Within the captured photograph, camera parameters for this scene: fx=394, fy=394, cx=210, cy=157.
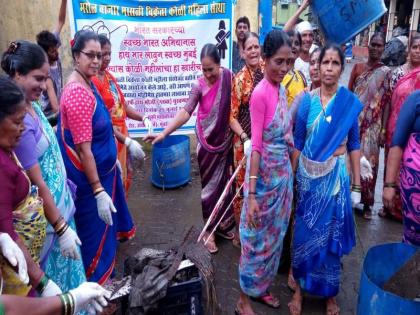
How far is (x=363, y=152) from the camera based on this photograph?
4.09m

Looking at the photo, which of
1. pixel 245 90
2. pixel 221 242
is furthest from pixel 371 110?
pixel 221 242

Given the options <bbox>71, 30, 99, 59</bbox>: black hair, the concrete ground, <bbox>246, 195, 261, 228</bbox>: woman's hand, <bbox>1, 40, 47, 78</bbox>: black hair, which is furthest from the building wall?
<bbox>246, 195, 261, 228</bbox>: woman's hand

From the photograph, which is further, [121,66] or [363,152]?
[121,66]

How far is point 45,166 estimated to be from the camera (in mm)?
1965

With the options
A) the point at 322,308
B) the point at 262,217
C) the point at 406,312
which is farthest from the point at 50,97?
the point at 406,312

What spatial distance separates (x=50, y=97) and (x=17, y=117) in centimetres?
261

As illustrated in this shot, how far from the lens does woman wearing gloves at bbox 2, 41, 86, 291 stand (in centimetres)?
180

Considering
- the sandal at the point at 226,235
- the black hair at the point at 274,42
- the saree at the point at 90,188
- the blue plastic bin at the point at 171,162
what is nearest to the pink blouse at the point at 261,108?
the black hair at the point at 274,42

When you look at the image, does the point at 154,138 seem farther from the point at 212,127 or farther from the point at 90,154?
the point at 90,154

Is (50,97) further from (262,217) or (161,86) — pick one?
(262,217)

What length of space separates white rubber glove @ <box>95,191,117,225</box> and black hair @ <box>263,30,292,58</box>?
4.21 feet

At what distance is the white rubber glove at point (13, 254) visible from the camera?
1.42 m

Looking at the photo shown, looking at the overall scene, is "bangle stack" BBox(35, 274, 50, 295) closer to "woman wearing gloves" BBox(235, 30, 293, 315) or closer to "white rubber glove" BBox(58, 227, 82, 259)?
"white rubber glove" BBox(58, 227, 82, 259)

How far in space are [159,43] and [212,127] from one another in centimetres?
165
